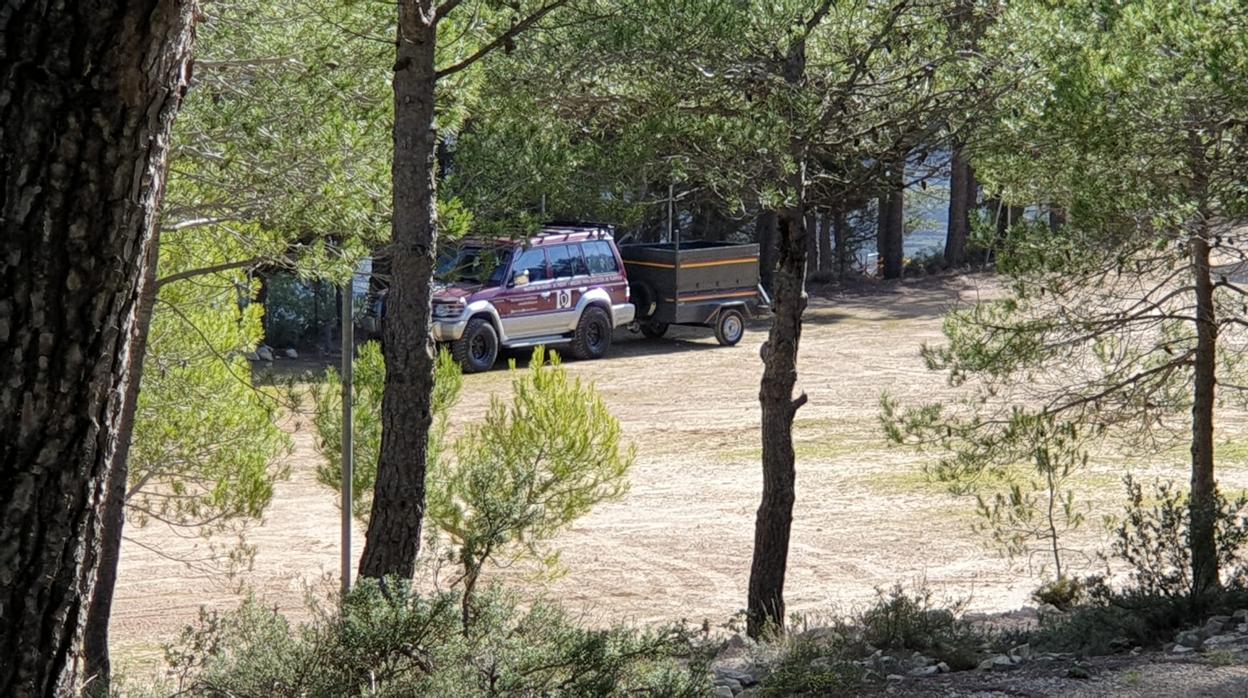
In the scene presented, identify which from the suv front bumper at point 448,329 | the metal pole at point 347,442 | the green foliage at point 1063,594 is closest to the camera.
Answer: the metal pole at point 347,442

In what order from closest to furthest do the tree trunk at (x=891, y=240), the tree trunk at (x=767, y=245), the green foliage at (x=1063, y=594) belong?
the green foliage at (x=1063, y=594), the tree trunk at (x=767, y=245), the tree trunk at (x=891, y=240)

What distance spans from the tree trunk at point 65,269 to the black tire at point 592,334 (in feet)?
65.6

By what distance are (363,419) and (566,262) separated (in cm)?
1140

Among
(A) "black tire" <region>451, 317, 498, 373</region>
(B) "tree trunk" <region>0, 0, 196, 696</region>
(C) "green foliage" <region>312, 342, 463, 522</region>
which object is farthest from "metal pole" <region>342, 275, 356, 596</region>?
(A) "black tire" <region>451, 317, 498, 373</region>

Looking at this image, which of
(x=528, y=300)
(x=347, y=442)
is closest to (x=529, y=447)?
(x=347, y=442)

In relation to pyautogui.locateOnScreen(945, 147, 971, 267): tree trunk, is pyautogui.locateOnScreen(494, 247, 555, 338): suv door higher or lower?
lower

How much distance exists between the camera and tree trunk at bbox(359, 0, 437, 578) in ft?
23.7

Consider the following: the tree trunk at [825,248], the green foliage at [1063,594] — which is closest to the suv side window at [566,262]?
the tree trunk at [825,248]

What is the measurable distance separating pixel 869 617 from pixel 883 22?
384 centimetres

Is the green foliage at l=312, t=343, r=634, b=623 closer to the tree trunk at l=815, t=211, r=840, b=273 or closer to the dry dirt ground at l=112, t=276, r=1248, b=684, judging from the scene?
the dry dirt ground at l=112, t=276, r=1248, b=684

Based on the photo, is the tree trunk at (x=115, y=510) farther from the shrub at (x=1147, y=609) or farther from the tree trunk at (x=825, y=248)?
the tree trunk at (x=825, y=248)

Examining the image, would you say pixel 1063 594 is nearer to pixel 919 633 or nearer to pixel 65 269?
A: pixel 919 633

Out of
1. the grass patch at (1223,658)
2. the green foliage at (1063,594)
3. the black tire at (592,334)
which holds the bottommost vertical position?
the green foliage at (1063,594)

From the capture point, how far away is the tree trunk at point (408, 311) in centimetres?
723
